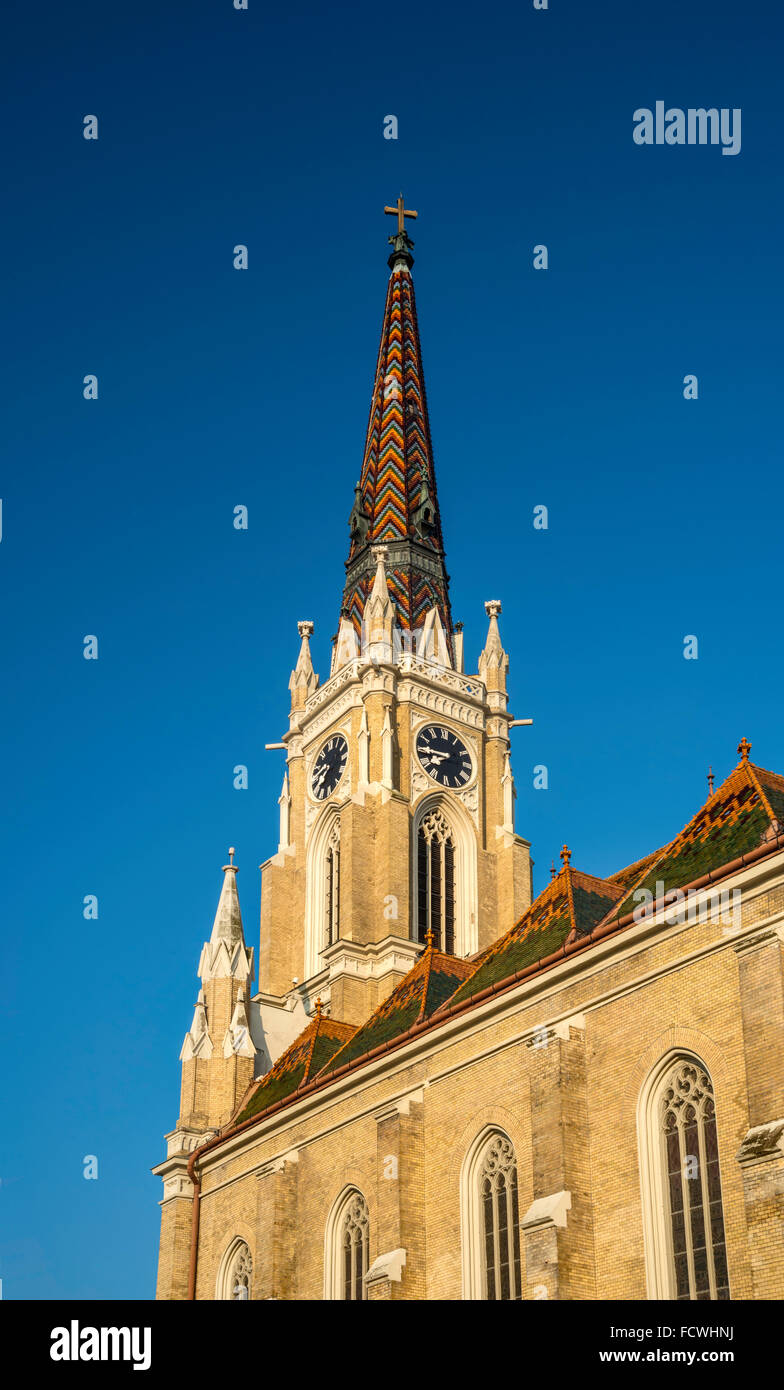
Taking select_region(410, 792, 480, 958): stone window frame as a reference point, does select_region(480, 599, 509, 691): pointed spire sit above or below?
above

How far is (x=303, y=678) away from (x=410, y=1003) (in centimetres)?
2440

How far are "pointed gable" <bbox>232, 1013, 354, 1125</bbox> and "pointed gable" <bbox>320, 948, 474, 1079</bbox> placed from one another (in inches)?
71.6

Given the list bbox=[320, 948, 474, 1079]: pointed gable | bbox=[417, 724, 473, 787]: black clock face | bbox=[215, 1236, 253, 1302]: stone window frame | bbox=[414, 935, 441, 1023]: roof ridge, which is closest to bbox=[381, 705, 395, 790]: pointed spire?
bbox=[417, 724, 473, 787]: black clock face

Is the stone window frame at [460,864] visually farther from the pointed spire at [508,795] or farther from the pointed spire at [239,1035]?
the pointed spire at [239,1035]

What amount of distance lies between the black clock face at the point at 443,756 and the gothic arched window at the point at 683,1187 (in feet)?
→ 90.7

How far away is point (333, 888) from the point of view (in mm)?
50812

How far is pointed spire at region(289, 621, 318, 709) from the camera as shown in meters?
56.6

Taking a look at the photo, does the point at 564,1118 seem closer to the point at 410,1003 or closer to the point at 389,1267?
the point at 389,1267

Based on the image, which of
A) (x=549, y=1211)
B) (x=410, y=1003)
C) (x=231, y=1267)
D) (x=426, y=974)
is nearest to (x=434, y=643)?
(x=426, y=974)

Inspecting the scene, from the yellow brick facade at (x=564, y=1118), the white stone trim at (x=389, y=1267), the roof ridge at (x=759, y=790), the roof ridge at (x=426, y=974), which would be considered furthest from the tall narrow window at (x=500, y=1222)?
the roof ridge at (x=759, y=790)

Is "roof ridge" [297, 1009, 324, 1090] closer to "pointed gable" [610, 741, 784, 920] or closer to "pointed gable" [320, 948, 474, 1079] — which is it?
"pointed gable" [320, 948, 474, 1079]
